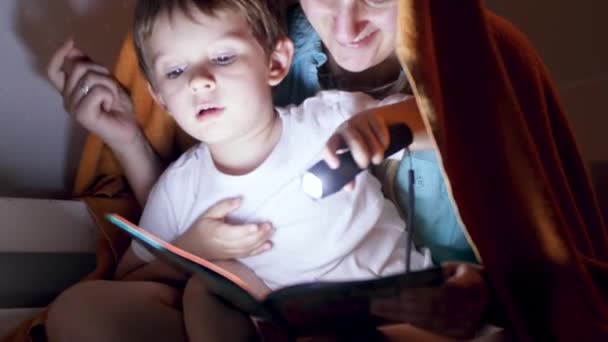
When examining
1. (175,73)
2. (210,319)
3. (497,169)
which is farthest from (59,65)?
(497,169)

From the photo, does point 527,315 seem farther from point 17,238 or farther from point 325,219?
point 17,238

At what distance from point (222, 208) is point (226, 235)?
0.02 meters

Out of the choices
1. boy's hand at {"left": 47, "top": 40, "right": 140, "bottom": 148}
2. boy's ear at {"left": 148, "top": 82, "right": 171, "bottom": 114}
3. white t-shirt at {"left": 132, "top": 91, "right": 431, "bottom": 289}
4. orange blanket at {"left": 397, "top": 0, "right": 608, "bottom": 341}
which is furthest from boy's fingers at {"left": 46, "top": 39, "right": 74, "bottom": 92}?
orange blanket at {"left": 397, "top": 0, "right": 608, "bottom": 341}

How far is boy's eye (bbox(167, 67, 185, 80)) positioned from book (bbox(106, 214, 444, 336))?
0.12 meters

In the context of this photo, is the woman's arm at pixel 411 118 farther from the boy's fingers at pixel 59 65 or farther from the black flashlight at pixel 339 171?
the boy's fingers at pixel 59 65

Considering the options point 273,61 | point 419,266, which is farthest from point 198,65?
point 419,266

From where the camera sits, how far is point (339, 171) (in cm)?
52

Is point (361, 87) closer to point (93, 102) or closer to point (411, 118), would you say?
point (411, 118)

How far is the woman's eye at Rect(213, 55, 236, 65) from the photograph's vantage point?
56 centimetres

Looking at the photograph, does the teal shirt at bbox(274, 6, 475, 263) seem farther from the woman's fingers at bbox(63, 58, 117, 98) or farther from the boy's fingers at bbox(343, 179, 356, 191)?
the woman's fingers at bbox(63, 58, 117, 98)

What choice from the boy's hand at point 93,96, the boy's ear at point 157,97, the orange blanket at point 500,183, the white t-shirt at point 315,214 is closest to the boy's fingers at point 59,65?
the boy's hand at point 93,96

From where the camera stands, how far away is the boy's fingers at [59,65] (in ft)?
2.19

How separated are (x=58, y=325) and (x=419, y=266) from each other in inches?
11.0

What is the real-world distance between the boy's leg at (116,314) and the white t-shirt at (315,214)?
0.09 meters
